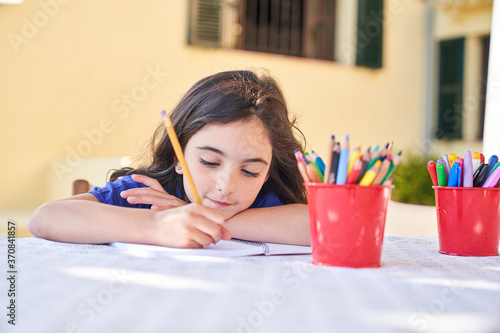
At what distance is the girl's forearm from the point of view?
1.02m

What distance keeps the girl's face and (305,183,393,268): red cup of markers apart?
1.41 ft

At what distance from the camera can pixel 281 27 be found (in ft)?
17.9

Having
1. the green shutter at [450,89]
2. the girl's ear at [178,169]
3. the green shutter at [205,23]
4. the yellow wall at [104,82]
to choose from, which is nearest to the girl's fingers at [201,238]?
the girl's ear at [178,169]

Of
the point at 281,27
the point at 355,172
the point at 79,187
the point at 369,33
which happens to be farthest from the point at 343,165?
the point at 369,33

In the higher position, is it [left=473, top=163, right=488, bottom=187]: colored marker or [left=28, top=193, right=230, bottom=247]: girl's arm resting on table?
[left=473, top=163, right=488, bottom=187]: colored marker

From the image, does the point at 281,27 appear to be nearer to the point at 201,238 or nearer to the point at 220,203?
the point at 220,203

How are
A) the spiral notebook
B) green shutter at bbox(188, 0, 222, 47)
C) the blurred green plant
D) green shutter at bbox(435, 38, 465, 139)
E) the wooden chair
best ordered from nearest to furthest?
1. the spiral notebook
2. the wooden chair
3. the blurred green plant
4. green shutter at bbox(188, 0, 222, 47)
5. green shutter at bbox(435, 38, 465, 139)

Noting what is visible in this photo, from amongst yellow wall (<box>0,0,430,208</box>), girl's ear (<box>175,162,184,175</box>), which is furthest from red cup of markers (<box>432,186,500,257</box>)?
yellow wall (<box>0,0,430,208</box>)

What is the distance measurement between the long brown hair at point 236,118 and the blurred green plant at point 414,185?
3.07 meters

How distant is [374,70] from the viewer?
5898mm

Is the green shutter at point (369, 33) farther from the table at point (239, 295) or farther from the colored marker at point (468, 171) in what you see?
the table at point (239, 295)

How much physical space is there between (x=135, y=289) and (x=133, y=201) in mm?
558

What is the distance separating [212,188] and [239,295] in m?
0.70

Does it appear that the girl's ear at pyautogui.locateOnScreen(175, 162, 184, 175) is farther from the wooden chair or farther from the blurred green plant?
the blurred green plant
